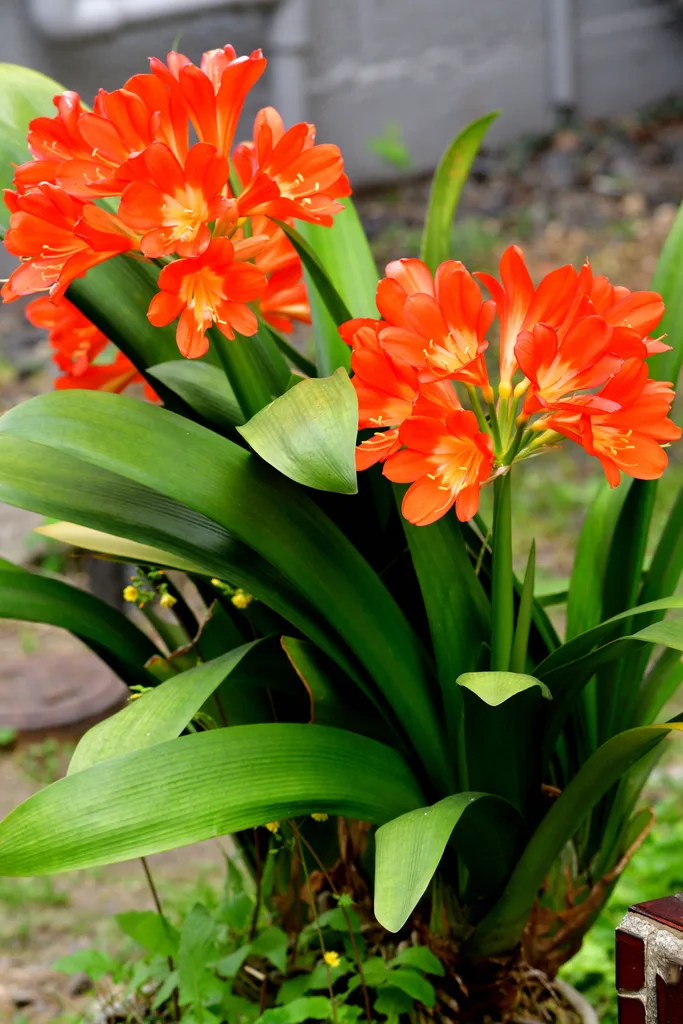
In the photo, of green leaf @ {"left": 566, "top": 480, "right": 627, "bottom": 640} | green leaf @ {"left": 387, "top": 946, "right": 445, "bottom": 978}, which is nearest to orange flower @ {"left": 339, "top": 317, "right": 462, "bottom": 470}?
green leaf @ {"left": 566, "top": 480, "right": 627, "bottom": 640}

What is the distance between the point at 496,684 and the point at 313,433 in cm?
25

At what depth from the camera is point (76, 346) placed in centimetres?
126

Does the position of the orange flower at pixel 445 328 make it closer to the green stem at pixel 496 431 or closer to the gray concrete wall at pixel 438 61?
the green stem at pixel 496 431

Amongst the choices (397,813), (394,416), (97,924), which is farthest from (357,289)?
(97,924)

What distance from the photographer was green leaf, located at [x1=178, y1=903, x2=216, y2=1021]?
1.23 meters

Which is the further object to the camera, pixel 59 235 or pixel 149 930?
pixel 149 930

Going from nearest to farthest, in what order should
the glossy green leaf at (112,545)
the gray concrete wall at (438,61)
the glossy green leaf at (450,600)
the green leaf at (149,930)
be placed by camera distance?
the glossy green leaf at (450,600) < the glossy green leaf at (112,545) < the green leaf at (149,930) < the gray concrete wall at (438,61)

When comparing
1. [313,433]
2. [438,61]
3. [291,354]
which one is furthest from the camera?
[438,61]

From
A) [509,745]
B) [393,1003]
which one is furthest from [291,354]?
[393,1003]

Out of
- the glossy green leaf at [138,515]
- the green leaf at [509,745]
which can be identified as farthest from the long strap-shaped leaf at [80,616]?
the green leaf at [509,745]

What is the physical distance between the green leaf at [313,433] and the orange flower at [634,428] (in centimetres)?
21

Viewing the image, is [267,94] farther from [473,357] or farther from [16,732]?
[473,357]

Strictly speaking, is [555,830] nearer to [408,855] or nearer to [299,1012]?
[408,855]

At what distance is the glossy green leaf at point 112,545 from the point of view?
119 centimetres
